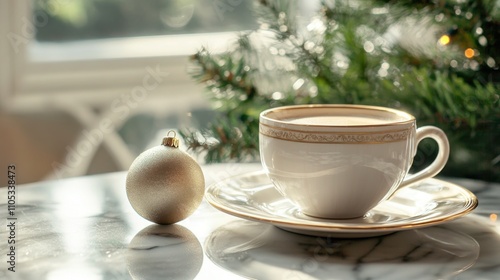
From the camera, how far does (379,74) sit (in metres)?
1.07

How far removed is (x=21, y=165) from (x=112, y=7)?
0.41m

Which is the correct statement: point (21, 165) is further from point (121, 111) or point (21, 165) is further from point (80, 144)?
point (121, 111)

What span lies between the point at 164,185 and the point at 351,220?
178 mm

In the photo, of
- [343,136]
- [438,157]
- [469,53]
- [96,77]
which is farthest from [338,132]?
[96,77]

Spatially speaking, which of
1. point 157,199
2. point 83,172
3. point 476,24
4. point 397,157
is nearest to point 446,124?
point 476,24

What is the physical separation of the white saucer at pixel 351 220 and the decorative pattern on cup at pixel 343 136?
0.07 meters

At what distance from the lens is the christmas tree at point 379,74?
2.88ft

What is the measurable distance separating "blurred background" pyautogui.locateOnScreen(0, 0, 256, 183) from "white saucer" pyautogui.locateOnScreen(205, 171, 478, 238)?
75 centimetres

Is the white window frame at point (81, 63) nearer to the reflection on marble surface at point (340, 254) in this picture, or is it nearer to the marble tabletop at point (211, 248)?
the marble tabletop at point (211, 248)

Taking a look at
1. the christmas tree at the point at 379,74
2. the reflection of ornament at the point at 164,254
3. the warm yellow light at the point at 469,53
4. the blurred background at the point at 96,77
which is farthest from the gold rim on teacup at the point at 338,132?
the blurred background at the point at 96,77

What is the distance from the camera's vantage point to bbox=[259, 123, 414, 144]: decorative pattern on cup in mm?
619

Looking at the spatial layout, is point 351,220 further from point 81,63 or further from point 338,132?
point 81,63

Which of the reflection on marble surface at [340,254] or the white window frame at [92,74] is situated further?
the white window frame at [92,74]

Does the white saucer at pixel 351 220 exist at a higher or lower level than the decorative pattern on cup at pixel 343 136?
lower
